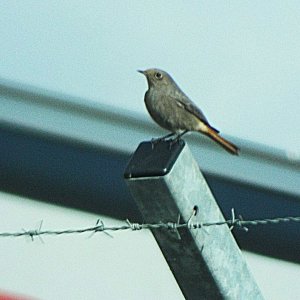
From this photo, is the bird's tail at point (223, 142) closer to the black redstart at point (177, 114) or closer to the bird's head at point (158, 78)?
the black redstart at point (177, 114)

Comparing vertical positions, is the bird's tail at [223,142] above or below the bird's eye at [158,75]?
below

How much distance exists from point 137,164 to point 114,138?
5.26m

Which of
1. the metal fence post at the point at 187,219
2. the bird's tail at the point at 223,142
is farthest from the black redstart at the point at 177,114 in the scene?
the metal fence post at the point at 187,219

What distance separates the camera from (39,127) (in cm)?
912

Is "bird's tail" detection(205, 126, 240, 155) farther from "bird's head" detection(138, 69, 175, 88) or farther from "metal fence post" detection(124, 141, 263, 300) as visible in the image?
"metal fence post" detection(124, 141, 263, 300)

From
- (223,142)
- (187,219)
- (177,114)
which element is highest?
(177,114)

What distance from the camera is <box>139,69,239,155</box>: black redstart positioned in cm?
620

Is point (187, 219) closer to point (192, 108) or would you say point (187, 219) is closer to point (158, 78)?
point (192, 108)

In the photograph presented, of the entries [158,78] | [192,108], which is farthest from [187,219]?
[158,78]

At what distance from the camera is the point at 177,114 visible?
6.22 metres

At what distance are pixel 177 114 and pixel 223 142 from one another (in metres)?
0.24

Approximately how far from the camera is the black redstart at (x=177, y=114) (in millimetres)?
6199

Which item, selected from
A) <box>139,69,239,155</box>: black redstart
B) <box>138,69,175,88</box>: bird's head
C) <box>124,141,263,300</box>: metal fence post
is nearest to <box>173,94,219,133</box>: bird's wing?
<box>139,69,239,155</box>: black redstart

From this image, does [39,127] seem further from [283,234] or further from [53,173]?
[283,234]
